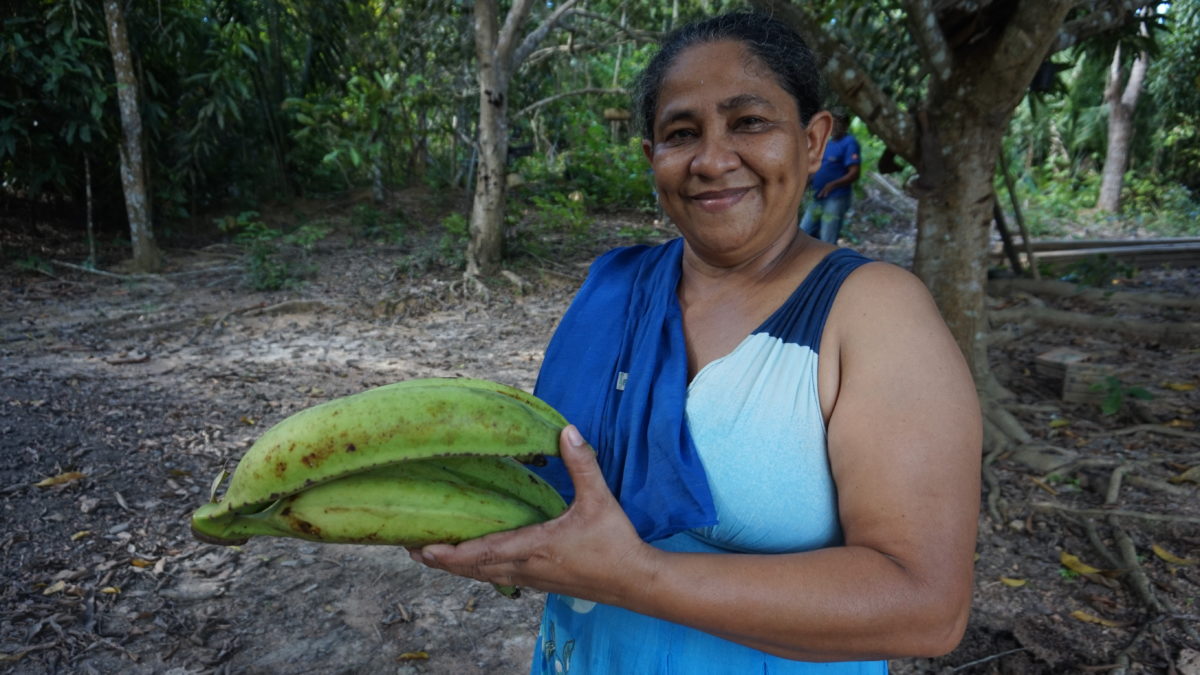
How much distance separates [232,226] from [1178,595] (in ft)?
36.9

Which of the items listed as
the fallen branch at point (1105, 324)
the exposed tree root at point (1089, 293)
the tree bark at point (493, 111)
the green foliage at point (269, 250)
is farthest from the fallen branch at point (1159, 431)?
the green foliage at point (269, 250)

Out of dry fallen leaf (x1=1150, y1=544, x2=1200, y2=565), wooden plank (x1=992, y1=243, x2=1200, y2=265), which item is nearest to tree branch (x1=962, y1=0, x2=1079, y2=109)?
dry fallen leaf (x1=1150, y1=544, x2=1200, y2=565)

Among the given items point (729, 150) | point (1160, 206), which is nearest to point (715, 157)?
point (729, 150)

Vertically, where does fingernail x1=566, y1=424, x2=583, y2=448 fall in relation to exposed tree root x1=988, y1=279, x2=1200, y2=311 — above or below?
above

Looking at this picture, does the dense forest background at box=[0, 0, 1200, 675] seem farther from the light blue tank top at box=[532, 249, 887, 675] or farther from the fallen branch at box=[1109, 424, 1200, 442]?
the light blue tank top at box=[532, 249, 887, 675]

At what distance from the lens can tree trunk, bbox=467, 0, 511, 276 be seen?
25.0ft

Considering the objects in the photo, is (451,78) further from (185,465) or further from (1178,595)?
(1178,595)

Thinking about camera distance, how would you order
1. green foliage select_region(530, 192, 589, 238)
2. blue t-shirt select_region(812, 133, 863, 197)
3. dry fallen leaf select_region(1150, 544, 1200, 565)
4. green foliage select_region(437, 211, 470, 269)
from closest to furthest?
dry fallen leaf select_region(1150, 544, 1200, 565), blue t-shirt select_region(812, 133, 863, 197), green foliage select_region(437, 211, 470, 269), green foliage select_region(530, 192, 589, 238)

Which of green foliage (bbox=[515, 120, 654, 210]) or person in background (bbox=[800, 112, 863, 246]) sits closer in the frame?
person in background (bbox=[800, 112, 863, 246])

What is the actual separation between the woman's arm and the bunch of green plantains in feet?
0.17

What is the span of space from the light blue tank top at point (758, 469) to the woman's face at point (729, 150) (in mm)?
163

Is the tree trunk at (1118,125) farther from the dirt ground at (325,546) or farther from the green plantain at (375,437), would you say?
the green plantain at (375,437)

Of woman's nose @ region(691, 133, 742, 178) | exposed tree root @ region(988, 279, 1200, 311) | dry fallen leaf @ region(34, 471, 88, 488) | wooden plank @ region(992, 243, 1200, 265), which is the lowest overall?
dry fallen leaf @ region(34, 471, 88, 488)

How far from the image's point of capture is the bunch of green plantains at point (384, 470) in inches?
37.9
